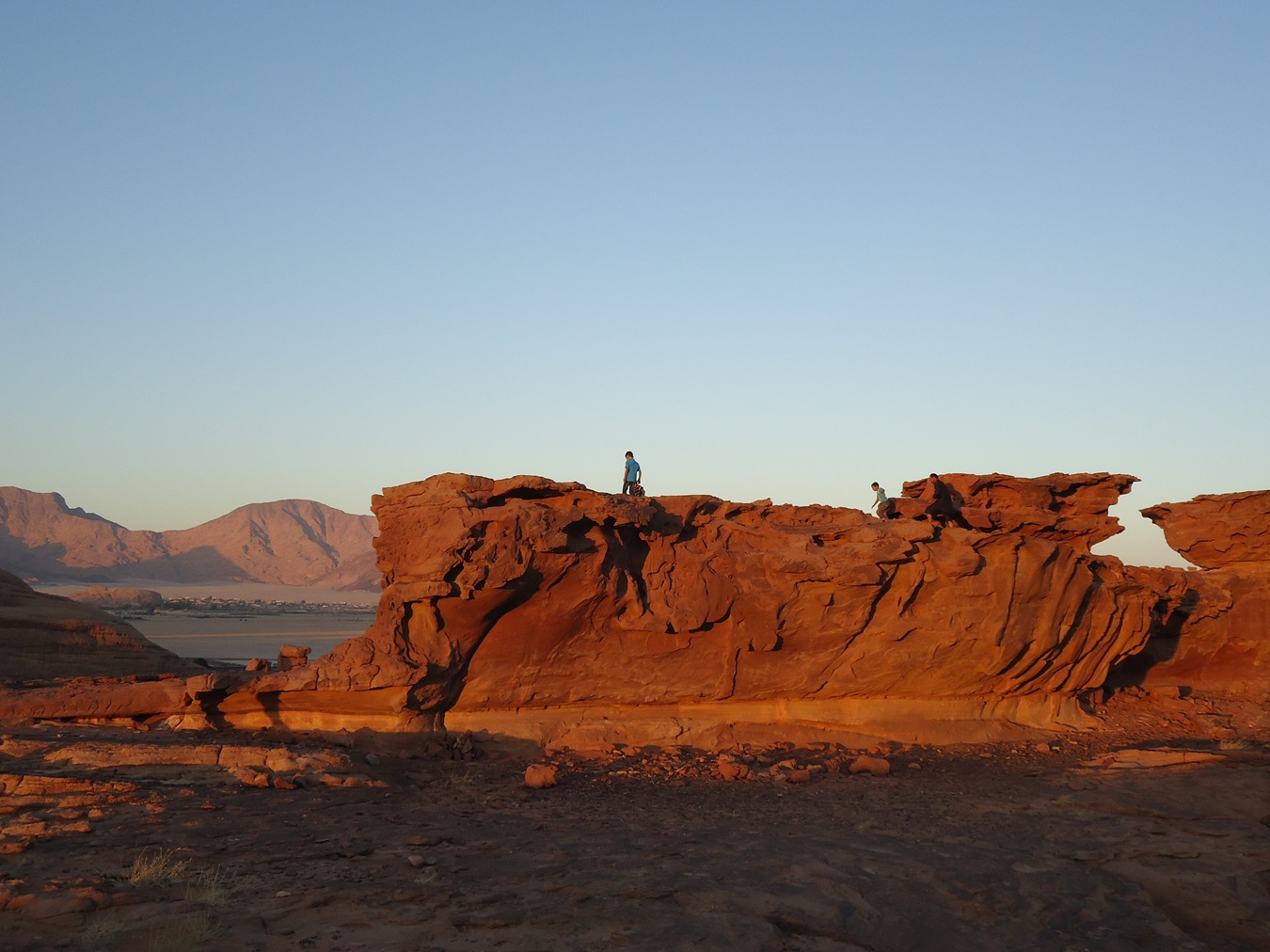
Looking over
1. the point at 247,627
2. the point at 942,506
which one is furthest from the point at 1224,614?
the point at 247,627

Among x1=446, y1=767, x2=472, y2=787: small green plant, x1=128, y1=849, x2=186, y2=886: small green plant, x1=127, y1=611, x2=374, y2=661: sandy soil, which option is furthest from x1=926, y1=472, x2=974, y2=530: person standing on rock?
x1=127, y1=611, x2=374, y2=661: sandy soil

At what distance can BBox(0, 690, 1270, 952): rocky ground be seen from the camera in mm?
5938

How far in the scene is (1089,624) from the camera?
14.3 meters

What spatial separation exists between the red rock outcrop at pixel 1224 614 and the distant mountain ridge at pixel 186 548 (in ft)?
309

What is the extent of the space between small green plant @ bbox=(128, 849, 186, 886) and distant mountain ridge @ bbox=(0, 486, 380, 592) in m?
96.8

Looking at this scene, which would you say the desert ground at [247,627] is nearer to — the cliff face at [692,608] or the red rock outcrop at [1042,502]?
the cliff face at [692,608]

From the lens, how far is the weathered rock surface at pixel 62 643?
14.9 metres

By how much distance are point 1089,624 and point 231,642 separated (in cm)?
3368

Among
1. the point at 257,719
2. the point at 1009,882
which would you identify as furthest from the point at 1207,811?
the point at 257,719

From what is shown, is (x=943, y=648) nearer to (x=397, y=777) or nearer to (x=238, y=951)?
(x=397, y=777)

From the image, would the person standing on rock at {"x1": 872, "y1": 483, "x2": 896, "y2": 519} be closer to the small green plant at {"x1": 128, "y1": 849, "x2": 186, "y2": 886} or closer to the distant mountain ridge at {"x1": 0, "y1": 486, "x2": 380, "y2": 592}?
the small green plant at {"x1": 128, "y1": 849, "x2": 186, "y2": 886}

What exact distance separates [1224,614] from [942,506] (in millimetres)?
6598

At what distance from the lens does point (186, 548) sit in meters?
122

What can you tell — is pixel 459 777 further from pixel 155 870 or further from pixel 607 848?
pixel 155 870
